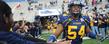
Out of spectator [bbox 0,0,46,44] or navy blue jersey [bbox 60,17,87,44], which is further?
navy blue jersey [bbox 60,17,87,44]

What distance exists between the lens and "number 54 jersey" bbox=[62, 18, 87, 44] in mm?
9055

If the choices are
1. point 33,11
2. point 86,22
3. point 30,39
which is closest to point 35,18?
point 33,11

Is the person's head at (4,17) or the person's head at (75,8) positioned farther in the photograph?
the person's head at (75,8)

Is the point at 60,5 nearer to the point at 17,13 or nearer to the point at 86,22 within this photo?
the point at 17,13

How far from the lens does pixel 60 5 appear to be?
45.3 metres

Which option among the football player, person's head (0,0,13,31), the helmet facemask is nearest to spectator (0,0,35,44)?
person's head (0,0,13,31)

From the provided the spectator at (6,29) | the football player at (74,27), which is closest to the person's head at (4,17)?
the spectator at (6,29)

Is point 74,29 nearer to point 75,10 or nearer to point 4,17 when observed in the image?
point 75,10

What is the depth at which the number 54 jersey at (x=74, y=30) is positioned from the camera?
905 centimetres

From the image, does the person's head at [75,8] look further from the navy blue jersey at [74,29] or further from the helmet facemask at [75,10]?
the navy blue jersey at [74,29]

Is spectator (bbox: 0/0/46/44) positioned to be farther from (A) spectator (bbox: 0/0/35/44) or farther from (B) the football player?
(B) the football player

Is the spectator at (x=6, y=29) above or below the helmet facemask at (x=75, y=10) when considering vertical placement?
above

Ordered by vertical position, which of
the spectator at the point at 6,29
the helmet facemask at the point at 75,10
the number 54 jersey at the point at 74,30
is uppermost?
the spectator at the point at 6,29

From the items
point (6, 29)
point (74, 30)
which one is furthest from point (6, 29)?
point (74, 30)
